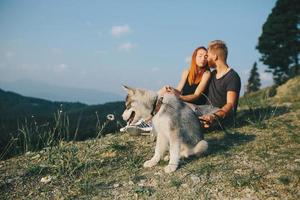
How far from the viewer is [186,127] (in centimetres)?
655

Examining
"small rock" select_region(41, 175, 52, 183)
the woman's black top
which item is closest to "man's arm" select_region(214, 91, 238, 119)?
the woman's black top

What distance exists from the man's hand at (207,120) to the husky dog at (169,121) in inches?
39.6

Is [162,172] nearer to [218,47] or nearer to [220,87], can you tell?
[220,87]

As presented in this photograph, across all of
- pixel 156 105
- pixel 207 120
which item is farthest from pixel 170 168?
pixel 207 120

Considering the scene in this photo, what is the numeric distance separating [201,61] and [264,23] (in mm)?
33436

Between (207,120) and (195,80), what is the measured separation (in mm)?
1612

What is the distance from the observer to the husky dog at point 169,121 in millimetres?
6301

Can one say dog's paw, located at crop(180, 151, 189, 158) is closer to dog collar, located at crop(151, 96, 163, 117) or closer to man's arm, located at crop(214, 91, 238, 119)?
dog collar, located at crop(151, 96, 163, 117)

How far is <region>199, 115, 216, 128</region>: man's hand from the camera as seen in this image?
7.82 m

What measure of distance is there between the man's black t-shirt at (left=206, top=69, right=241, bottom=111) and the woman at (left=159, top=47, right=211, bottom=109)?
7.6 inches

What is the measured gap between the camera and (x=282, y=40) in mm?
36625

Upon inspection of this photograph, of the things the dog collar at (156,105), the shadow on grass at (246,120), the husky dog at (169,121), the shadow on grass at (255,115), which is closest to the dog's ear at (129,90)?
the husky dog at (169,121)

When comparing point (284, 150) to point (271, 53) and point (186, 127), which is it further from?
point (271, 53)

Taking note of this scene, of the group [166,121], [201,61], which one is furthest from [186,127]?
[201,61]
